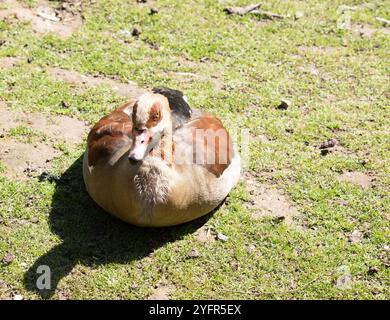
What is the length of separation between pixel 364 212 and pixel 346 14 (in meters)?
4.43

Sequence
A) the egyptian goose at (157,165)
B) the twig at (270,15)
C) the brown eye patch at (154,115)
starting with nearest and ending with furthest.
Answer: the brown eye patch at (154,115) → the egyptian goose at (157,165) → the twig at (270,15)


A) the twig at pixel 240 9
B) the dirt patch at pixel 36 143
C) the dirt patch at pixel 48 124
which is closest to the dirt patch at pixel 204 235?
the dirt patch at pixel 36 143

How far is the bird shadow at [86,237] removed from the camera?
6.20m

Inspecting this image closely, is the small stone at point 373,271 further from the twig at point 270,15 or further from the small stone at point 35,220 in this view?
the twig at point 270,15

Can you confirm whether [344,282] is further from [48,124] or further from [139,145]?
[48,124]

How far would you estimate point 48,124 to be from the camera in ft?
26.2

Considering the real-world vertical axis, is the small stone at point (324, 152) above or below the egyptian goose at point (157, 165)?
below

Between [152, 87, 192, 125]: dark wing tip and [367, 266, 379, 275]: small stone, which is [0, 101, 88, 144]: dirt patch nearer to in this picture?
[152, 87, 192, 125]: dark wing tip

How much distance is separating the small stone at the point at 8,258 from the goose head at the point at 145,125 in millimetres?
1476

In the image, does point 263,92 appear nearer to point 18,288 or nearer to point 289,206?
point 289,206

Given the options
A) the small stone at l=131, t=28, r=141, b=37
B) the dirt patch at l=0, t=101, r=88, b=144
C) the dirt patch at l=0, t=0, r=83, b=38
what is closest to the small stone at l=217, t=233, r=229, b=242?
the dirt patch at l=0, t=101, r=88, b=144

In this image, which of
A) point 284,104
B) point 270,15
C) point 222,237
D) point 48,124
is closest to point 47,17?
point 48,124

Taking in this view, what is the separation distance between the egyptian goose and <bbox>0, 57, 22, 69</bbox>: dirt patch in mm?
2495

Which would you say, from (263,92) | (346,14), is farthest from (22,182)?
(346,14)
